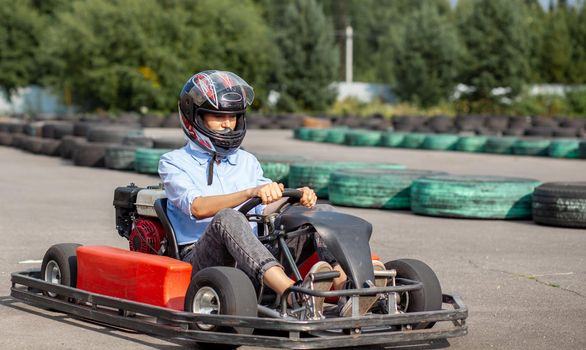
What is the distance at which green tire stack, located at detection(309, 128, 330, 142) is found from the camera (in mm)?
26844

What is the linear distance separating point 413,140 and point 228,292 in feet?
64.8

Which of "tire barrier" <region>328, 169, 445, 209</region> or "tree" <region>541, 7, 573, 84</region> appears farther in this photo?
"tree" <region>541, 7, 573, 84</region>

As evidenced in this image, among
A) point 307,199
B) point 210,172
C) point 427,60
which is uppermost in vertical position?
point 427,60

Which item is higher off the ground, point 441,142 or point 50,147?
point 441,142

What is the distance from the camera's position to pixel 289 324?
4.18 metres

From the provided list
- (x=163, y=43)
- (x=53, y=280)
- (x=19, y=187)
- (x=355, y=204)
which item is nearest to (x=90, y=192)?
(x=19, y=187)

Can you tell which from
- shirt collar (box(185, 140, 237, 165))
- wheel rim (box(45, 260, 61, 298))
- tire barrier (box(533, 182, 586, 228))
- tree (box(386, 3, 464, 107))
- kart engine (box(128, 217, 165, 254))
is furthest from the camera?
tree (box(386, 3, 464, 107))

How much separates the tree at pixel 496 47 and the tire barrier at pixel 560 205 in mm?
40053

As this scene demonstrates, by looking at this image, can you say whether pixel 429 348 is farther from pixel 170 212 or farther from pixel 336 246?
pixel 170 212

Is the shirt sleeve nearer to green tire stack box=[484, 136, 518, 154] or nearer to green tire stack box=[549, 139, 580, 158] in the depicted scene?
green tire stack box=[549, 139, 580, 158]

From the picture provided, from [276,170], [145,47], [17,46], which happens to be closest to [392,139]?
[276,170]

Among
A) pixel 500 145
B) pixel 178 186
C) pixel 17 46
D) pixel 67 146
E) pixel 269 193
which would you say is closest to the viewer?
pixel 269 193

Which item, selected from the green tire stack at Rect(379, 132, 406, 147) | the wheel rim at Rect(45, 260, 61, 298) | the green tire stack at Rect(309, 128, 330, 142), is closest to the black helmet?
the wheel rim at Rect(45, 260, 61, 298)

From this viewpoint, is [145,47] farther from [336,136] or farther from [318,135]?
[336,136]
